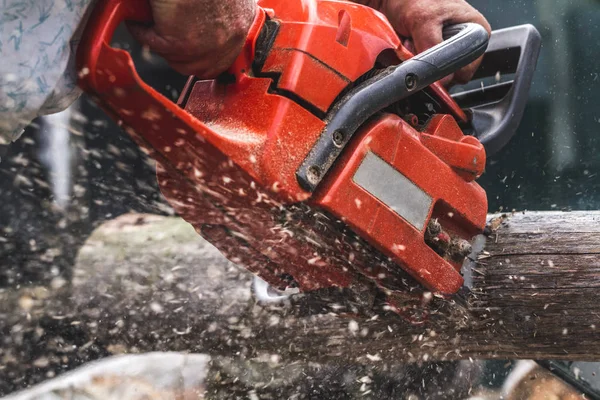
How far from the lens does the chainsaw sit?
1459mm

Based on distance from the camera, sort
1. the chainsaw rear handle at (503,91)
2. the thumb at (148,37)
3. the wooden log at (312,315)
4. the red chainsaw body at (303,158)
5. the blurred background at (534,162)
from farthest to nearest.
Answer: the blurred background at (534,162)
the chainsaw rear handle at (503,91)
the wooden log at (312,315)
the red chainsaw body at (303,158)
the thumb at (148,37)

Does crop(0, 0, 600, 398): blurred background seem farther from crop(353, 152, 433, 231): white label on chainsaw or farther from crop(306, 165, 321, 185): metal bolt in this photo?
crop(306, 165, 321, 185): metal bolt

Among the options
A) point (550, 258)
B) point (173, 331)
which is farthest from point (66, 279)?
point (550, 258)

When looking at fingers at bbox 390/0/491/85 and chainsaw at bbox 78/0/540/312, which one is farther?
fingers at bbox 390/0/491/85

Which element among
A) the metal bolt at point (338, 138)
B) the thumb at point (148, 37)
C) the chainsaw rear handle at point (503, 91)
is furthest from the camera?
the chainsaw rear handle at point (503, 91)

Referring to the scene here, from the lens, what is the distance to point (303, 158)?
153 cm

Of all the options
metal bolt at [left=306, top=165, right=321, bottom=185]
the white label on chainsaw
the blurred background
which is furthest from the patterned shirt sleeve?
the blurred background

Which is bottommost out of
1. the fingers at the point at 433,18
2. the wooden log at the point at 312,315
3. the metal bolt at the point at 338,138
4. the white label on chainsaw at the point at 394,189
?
the wooden log at the point at 312,315

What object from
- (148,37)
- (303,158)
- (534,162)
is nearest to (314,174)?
(303,158)

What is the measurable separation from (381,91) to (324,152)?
0.74 ft

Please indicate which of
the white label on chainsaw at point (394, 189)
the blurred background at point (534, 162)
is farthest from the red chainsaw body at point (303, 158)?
the blurred background at point (534, 162)

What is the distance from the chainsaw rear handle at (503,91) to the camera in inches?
82.8

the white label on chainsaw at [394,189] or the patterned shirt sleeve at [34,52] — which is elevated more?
the patterned shirt sleeve at [34,52]

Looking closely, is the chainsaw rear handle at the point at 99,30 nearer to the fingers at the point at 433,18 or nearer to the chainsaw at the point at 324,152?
A: the chainsaw at the point at 324,152
